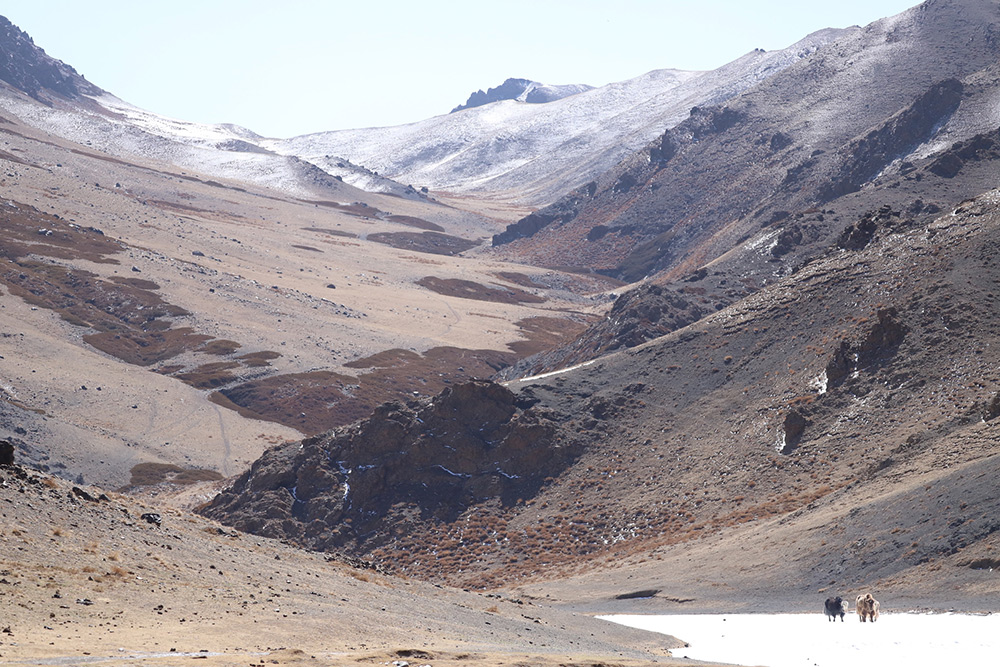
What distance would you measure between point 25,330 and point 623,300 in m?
49.7

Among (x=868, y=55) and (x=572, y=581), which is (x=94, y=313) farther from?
(x=868, y=55)

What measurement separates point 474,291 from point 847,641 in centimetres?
12081

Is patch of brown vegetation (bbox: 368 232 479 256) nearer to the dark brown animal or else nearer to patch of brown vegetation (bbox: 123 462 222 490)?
patch of brown vegetation (bbox: 123 462 222 490)

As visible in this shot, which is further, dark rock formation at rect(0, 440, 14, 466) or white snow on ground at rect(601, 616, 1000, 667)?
dark rock formation at rect(0, 440, 14, 466)

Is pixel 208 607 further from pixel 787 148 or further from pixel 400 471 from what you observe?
pixel 787 148

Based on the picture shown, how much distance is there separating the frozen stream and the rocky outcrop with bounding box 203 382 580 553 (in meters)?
22.6

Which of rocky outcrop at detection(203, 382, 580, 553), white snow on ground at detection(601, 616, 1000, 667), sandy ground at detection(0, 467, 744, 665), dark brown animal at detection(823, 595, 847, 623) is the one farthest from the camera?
rocky outcrop at detection(203, 382, 580, 553)

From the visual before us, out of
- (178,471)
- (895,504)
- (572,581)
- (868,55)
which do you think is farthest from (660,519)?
(868,55)

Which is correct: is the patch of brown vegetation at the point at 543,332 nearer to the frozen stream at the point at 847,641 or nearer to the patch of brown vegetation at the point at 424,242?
the patch of brown vegetation at the point at 424,242

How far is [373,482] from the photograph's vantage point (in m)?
48.1

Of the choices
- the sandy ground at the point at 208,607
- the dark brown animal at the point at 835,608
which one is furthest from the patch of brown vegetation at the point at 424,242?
the dark brown animal at the point at 835,608

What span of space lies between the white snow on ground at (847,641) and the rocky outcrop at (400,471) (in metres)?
22.5

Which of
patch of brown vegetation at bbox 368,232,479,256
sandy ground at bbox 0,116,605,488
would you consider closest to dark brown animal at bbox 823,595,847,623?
sandy ground at bbox 0,116,605,488

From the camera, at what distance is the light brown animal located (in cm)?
2227
